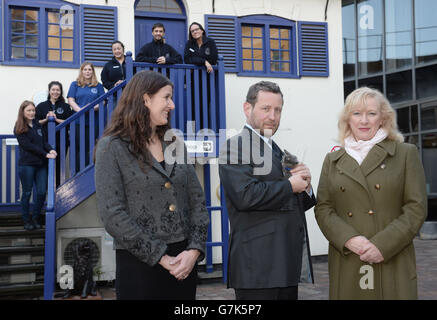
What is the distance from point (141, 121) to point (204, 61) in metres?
5.18

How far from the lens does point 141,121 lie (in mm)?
2424

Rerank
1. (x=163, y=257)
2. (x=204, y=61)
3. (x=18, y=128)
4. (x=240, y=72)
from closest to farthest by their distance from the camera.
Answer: (x=163, y=257), (x=18, y=128), (x=204, y=61), (x=240, y=72)

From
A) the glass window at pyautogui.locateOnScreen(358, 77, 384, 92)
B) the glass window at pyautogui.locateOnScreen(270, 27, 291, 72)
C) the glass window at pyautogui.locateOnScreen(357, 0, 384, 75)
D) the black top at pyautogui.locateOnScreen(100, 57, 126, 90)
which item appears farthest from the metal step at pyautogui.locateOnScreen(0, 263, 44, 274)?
Result: the glass window at pyautogui.locateOnScreen(357, 0, 384, 75)

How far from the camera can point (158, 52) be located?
24.2 feet

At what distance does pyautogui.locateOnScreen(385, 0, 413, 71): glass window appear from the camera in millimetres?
15617

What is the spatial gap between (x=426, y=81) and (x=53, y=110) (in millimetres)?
12327

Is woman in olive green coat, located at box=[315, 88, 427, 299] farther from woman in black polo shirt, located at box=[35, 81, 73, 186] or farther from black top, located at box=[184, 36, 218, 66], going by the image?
woman in black polo shirt, located at box=[35, 81, 73, 186]

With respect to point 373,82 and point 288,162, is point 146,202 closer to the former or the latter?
point 288,162

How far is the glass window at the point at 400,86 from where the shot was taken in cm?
1573

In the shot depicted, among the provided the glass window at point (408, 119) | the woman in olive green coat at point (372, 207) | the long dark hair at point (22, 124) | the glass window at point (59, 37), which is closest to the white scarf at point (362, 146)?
the woman in olive green coat at point (372, 207)

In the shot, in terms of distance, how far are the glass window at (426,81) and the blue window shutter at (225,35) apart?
8869 mm

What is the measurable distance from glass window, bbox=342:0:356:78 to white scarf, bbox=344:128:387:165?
598 inches
